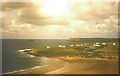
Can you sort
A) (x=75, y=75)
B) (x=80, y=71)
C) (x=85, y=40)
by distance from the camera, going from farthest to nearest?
(x=85, y=40), (x=80, y=71), (x=75, y=75)

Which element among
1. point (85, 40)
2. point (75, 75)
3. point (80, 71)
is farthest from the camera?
point (85, 40)

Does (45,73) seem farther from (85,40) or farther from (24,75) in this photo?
(85,40)

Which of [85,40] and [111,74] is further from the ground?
[85,40]

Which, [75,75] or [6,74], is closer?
[75,75]

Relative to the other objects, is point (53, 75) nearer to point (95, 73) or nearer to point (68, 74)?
point (68, 74)

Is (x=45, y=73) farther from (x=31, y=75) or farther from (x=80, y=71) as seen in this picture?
(x=80, y=71)

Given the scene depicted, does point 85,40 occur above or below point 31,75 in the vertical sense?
above

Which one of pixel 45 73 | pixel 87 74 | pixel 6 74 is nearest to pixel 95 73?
pixel 87 74

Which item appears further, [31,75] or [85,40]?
[85,40]

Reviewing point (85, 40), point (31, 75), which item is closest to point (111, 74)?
point (31, 75)
